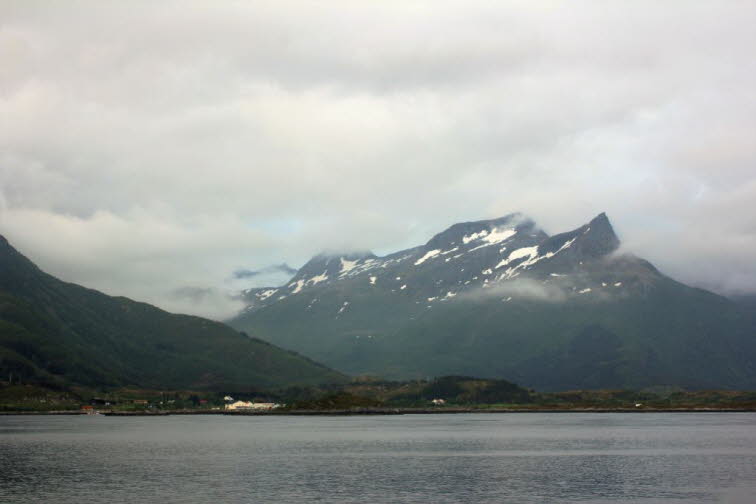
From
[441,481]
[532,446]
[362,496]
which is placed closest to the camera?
[362,496]

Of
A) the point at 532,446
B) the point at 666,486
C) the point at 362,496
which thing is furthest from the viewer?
the point at 532,446

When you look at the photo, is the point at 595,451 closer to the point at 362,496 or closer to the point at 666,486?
the point at 666,486

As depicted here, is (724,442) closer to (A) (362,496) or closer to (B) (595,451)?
(B) (595,451)

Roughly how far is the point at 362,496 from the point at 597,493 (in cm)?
2780

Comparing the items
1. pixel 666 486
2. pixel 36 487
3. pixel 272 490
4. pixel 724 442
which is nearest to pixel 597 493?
pixel 666 486

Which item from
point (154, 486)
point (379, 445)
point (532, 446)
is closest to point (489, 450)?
point (532, 446)

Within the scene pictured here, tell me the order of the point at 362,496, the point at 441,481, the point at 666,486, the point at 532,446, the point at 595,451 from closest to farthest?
the point at 362,496, the point at 666,486, the point at 441,481, the point at 595,451, the point at 532,446

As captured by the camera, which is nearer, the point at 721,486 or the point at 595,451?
the point at 721,486

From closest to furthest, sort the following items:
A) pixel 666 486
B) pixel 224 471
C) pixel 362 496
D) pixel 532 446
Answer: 1. pixel 362 496
2. pixel 666 486
3. pixel 224 471
4. pixel 532 446

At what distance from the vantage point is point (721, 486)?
110500 mm

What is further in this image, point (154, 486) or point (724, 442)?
point (724, 442)

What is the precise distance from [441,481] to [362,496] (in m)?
19.0

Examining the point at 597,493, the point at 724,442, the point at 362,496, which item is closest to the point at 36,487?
the point at 362,496

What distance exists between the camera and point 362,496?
346ft
